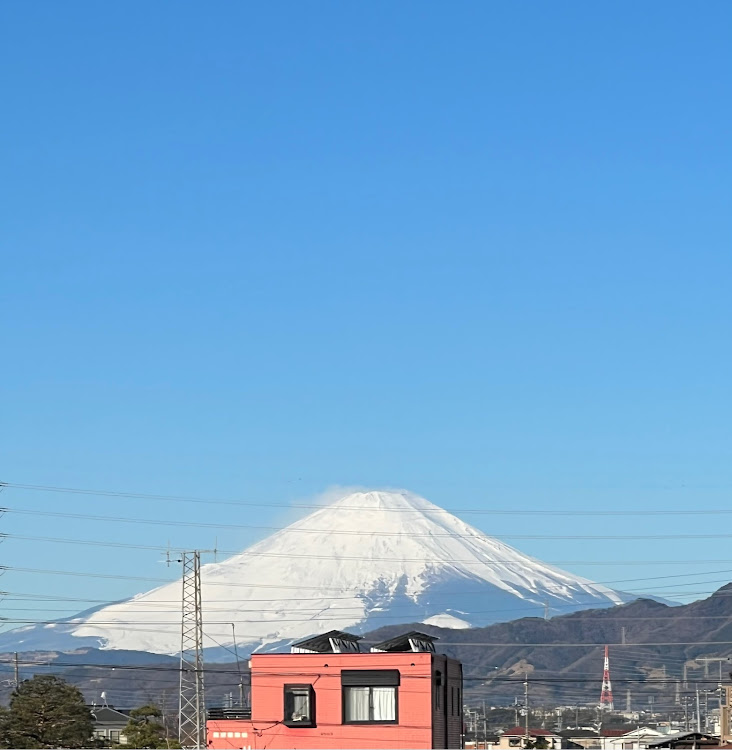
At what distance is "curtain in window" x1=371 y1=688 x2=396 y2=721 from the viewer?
244 ft

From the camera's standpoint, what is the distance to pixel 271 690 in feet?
246

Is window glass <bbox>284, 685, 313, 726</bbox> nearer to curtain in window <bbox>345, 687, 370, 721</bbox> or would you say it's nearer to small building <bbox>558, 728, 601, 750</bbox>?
curtain in window <bbox>345, 687, 370, 721</bbox>

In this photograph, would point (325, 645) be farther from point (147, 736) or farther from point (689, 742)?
point (147, 736)

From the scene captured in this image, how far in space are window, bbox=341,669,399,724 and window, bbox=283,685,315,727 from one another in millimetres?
1878

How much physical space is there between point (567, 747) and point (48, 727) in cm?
8203

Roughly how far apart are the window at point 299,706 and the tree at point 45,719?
107ft

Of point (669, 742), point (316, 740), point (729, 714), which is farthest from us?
point (729, 714)

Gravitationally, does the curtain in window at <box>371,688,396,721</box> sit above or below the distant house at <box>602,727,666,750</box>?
above

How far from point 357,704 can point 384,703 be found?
1493 millimetres

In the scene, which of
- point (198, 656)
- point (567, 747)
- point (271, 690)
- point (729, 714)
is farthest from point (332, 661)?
point (567, 747)

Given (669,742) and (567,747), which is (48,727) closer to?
(669,742)

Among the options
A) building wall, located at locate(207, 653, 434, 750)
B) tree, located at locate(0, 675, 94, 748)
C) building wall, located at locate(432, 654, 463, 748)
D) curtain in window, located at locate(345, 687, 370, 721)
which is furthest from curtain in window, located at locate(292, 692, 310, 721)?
tree, located at locate(0, 675, 94, 748)

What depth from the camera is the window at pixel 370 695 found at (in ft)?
244

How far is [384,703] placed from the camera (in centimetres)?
7456
